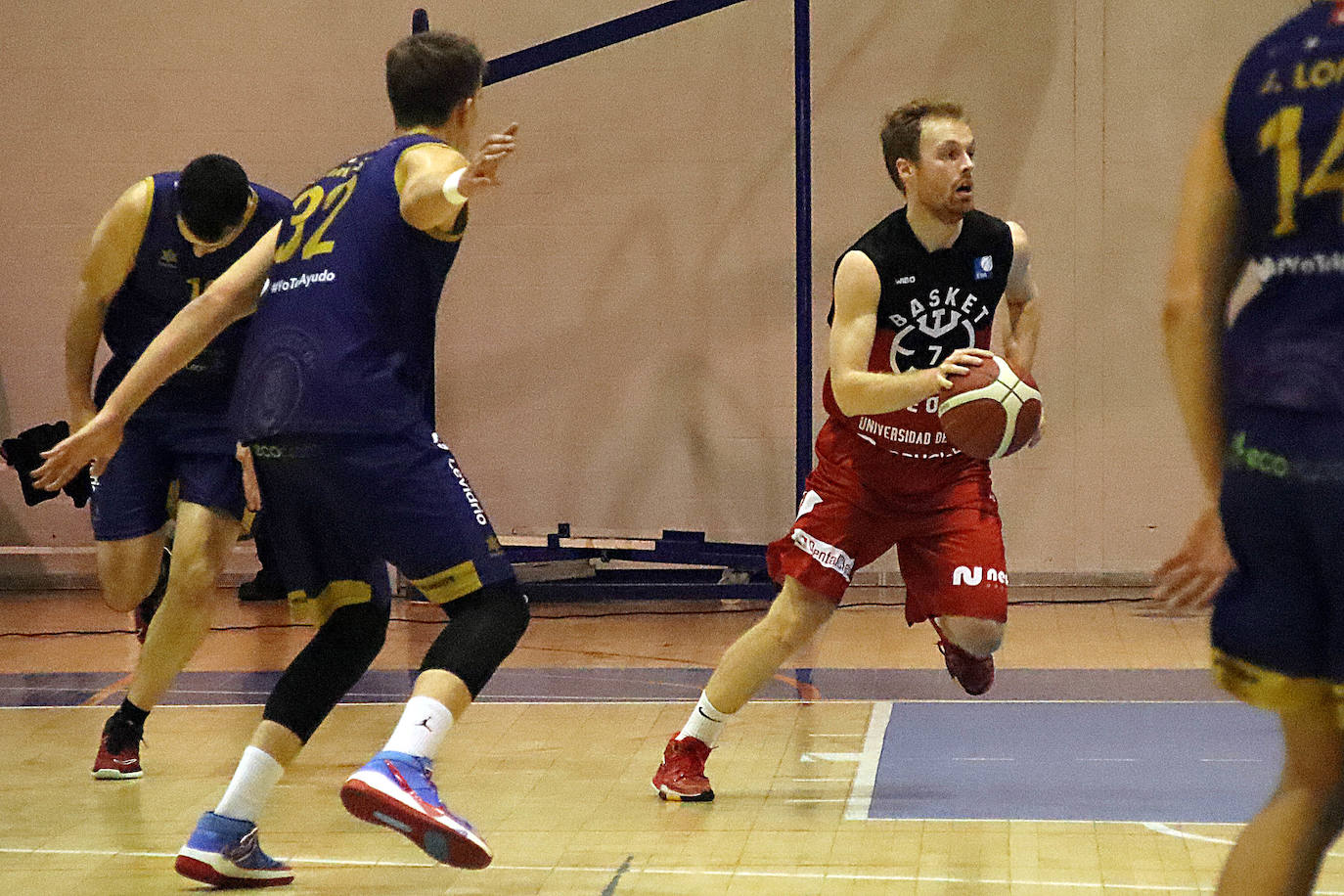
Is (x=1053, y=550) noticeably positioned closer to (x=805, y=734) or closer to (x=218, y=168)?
(x=805, y=734)

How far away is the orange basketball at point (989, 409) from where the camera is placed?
13.2 feet

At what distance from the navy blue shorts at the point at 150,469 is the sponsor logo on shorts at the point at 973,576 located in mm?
2017

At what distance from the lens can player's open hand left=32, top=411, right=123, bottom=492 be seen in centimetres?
337

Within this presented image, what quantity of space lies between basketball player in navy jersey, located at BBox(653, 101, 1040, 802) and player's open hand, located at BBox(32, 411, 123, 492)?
170 cm

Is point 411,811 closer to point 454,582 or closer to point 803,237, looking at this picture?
point 454,582

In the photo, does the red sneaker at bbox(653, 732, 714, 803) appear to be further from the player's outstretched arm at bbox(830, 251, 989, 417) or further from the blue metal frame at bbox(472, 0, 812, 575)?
the blue metal frame at bbox(472, 0, 812, 575)

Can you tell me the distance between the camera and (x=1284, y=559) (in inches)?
81.4

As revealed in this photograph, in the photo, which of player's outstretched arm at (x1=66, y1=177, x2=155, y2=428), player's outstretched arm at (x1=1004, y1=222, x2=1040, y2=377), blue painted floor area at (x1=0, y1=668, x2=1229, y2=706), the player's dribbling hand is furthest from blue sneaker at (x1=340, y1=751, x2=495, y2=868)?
blue painted floor area at (x1=0, y1=668, x2=1229, y2=706)

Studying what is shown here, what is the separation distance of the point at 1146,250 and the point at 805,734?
4.06 m

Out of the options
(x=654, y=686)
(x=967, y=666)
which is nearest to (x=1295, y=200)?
(x=967, y=666)

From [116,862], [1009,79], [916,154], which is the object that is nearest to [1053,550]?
[1009,79]

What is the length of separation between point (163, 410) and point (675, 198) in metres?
4.04

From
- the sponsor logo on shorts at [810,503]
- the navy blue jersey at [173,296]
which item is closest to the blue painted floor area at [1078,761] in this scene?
the sponsor logo on shorts at [810,503]

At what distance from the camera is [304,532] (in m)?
3.51
